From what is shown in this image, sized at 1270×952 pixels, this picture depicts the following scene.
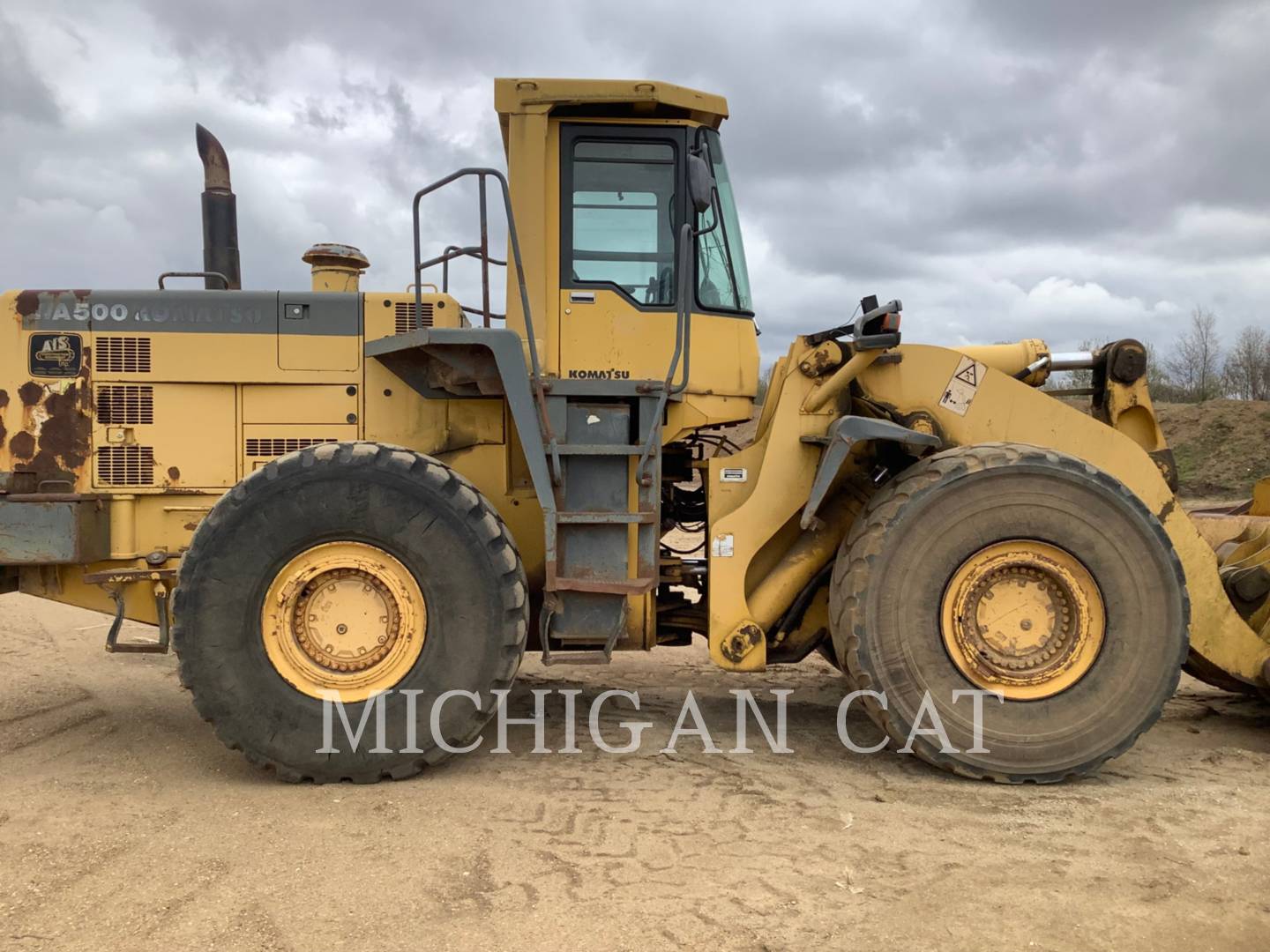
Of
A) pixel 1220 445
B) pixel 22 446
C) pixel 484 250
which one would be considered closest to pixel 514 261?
pixel 484 250

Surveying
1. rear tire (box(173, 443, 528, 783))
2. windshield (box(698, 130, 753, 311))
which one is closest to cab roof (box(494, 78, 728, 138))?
windshield (box(698, 130, 753, 311))

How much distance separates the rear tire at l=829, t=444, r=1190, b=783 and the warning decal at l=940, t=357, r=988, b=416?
1.61 feet

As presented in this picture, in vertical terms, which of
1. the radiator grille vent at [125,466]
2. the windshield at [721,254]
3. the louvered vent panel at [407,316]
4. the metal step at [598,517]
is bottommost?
the metal step at [598,517]

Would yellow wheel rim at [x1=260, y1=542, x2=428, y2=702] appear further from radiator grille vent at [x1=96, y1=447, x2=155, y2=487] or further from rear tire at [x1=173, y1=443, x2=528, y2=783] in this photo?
radiator grille vent at [x1=96, y1=447, x2=155, y2=487]

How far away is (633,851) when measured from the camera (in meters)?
3.52

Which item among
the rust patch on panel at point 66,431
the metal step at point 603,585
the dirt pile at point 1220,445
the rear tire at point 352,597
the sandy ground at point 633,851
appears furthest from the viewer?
the dirt pile at point 1220,445

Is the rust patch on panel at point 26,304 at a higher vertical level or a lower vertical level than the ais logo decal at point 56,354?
higher

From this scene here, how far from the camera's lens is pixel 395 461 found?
4254 millimetres

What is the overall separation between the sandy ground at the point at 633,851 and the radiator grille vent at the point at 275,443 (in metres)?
1.57

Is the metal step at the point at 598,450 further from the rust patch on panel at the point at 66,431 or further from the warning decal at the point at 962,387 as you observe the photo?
the rust patch on panel at the point at 66,431

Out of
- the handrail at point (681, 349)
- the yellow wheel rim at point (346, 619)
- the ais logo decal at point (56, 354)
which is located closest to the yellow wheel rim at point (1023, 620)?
the handrail at point (681, 349)

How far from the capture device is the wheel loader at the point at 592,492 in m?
4.27

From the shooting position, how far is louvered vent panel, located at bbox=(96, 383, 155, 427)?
4.96 meters

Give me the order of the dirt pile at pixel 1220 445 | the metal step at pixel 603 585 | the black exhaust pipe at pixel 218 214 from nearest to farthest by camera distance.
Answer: the metal step at pixel 603 585, the black exhaust pipe at pixel 218 214, the dirt pile at pixel 1220 445
